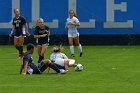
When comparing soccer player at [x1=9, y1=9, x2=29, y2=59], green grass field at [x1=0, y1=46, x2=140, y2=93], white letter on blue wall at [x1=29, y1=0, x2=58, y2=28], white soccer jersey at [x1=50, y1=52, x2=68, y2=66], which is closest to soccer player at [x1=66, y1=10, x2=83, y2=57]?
soccer player at [x1=9, y1=9, x2=29, y2=59]

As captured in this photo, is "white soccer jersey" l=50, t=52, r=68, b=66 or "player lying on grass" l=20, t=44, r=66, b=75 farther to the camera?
"white soccer jersey" l=50, t=52, r=68, b=66

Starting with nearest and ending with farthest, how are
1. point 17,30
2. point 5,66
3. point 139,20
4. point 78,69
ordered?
1. point 78,69
2. point 5,66
3. point 17,30
4. point 139,20

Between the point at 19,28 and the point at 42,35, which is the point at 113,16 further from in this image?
the point at 42,35

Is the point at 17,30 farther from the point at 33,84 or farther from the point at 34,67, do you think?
the point at 33,84

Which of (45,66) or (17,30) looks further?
(17,30)

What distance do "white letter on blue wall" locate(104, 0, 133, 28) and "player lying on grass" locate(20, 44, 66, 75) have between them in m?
16.1

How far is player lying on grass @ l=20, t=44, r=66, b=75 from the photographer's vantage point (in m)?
17.9

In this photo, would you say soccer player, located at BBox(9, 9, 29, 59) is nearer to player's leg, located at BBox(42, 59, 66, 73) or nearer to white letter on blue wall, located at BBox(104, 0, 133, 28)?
player's leg, located at BBox(42, 59, 66, 73)

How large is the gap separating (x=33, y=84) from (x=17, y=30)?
1103 cm

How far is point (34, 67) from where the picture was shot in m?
18.2

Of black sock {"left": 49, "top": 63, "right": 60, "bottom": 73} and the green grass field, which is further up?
black sock {"left": 49, "top": 63, "right": 60, "bottom": 73}

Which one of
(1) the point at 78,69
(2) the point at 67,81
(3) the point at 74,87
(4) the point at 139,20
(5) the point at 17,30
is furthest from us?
(4) the point at 139,20

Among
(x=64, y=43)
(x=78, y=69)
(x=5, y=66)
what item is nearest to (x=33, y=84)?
(x=78, y=69)

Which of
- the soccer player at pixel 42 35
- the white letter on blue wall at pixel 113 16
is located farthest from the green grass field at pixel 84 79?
the white letter on blue wall at pixel 113 16
